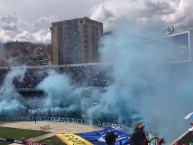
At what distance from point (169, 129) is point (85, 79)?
31887 millimetres

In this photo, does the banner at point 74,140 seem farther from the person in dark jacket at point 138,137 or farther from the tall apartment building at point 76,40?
the tall apartment building at point 76,40

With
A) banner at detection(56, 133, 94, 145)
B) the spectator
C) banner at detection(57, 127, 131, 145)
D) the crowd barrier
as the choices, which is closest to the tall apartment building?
the crowd barrier

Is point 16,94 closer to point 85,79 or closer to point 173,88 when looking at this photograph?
Result: point 85,79

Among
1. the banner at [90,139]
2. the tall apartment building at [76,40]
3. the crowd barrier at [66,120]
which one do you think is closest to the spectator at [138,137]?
the banner at [90,139]

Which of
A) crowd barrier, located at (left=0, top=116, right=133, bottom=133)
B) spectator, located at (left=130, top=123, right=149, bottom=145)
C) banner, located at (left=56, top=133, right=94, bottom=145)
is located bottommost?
crowd barrier, located at (left=0, top=116, right=133, bottom=133)

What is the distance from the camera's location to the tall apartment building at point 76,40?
363ft

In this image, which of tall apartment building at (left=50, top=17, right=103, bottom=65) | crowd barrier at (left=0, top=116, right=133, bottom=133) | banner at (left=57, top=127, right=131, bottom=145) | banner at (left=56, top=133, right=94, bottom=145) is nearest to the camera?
banner at (left=56, top=133, right=94, bottom=145)

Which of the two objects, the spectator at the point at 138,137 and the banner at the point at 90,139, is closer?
the spectator at the point at 138,137

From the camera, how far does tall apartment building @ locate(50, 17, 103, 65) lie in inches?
4358

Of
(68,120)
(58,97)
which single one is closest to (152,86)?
(68,120)

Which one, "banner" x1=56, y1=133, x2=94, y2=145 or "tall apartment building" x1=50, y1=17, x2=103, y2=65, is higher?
"tall apartment building" x1=50, y1=17, x2=103, y2=65

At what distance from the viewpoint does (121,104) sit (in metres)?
43.5

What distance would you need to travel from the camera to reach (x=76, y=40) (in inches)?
4547

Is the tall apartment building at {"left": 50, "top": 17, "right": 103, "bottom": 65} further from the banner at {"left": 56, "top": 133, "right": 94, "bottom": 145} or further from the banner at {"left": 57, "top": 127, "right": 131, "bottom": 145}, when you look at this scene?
the banner at {"left": 56, "top": 133, "right": 94, "bottom": 145}
